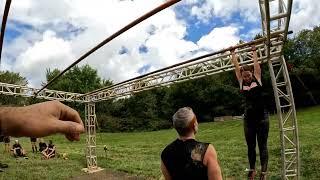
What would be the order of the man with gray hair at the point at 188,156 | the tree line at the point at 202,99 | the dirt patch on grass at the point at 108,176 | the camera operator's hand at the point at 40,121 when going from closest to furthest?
the camera operator's hand at the point at 40,121 < the man with gray hair at the point at 188,156 < the dirt patch on grass at the point at 108,176 < the tree line at the point at 202,99

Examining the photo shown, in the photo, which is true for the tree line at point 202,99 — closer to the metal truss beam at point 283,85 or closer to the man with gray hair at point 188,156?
the metal truss beam at point 283,85

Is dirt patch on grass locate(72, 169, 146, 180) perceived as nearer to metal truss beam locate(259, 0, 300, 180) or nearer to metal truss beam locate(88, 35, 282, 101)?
metal truss beam locate(88, 35, 282, 101)

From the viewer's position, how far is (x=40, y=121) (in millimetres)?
1323

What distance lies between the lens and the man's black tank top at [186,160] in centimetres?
413

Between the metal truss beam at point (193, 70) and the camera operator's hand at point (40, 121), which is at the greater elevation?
the metal truss beam at point (193, 70)

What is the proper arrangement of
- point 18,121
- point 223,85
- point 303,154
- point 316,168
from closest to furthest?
point 18,121 → point 316,168 → point 303,154 → point 223,85

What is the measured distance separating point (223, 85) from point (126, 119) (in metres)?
12.9

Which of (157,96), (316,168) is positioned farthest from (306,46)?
(316,168)

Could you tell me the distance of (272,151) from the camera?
19.9 meters

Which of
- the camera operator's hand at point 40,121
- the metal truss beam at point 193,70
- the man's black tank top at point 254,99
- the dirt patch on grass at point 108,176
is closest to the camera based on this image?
the camera operator's hand at point 40,121

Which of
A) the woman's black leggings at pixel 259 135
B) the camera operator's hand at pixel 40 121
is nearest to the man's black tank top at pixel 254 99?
the woman's black leggings at pixel 259 135

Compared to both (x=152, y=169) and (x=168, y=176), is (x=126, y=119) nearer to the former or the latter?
(x=152, y=169)

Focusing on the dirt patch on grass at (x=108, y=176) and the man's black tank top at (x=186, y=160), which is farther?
the dirt patch on grass at (x=108, y=176)

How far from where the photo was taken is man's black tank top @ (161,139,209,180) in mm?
4133
